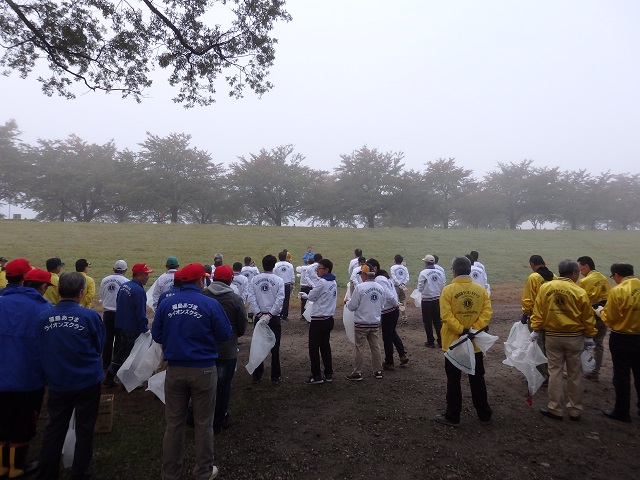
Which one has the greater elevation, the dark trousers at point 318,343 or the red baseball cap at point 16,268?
the red baseball cap at point 16,268

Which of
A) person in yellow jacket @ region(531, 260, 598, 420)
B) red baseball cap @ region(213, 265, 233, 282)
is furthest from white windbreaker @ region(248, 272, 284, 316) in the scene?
person in yellow jacket @ region(531, 260, 598, 420)

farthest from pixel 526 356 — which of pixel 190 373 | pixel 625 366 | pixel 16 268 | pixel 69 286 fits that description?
pixel 16 268

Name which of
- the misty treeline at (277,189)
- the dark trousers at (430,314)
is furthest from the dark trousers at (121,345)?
the misty treeline at (277,189)

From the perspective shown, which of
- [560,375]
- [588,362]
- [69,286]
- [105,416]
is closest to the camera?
[69,286]

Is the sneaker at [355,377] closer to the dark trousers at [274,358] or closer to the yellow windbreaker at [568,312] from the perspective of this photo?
the dark trousers at [274,358]

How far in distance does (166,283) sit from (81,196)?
36.5m

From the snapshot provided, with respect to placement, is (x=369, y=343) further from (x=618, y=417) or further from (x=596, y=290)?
(x=596, y=290)

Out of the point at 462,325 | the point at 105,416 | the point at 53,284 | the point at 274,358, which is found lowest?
the point at 105,416

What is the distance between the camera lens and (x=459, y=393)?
15.3 ft

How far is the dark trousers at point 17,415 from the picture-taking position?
11.9ft

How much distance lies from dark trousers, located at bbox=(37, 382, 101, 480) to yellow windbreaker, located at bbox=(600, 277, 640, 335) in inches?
241

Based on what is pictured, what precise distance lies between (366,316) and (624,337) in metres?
3.46

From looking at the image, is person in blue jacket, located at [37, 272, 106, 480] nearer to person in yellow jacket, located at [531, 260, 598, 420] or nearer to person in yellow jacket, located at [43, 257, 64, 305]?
person in yellow jacket, located at [43, 257, 64, 305]

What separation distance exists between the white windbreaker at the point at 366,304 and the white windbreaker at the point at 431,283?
2371mm
